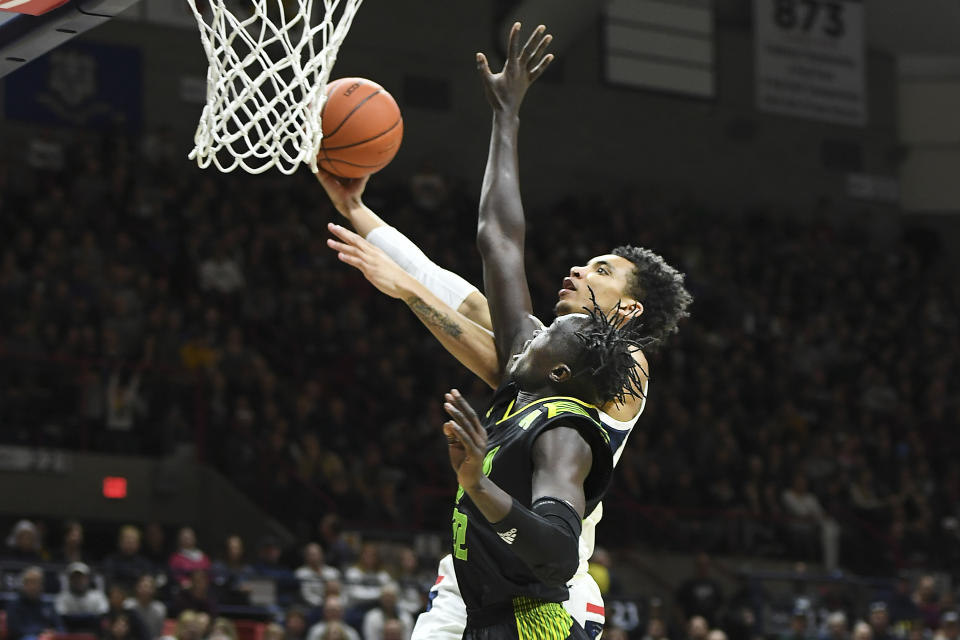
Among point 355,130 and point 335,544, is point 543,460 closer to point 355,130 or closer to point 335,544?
point 355,130

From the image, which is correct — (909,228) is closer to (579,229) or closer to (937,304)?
(937,304)

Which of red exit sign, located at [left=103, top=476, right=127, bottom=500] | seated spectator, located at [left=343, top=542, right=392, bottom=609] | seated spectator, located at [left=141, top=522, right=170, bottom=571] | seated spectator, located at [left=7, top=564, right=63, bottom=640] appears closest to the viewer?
seated spectator, located at [left=7, top=564, right=63, bottom=640]

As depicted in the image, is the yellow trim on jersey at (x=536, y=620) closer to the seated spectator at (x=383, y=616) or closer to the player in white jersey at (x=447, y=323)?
the player in white jersey at (x=447, y=323)

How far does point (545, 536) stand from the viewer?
2980 millimetres

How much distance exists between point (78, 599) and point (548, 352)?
6709 millimetres

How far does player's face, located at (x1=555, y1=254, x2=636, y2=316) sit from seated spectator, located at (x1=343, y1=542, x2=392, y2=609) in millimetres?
6604

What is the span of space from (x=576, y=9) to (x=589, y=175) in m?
2.68

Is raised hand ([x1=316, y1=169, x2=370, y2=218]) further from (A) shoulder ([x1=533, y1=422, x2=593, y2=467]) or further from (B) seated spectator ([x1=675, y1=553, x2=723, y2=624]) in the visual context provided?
(B) seated spectator ([x1=675, y1=553, x2=723, y2=624])

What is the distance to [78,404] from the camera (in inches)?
490

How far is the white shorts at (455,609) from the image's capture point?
3.60 metres

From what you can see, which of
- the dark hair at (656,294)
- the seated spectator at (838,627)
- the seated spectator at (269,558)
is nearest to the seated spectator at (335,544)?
the seated spectator at (269,558)

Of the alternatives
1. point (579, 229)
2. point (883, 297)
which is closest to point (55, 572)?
point (579, 229)

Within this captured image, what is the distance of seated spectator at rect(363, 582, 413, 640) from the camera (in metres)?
9.84

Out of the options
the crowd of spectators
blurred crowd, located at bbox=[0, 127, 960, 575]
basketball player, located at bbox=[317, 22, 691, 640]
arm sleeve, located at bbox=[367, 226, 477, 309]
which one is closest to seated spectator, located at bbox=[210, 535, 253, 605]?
the crowd of spectators
